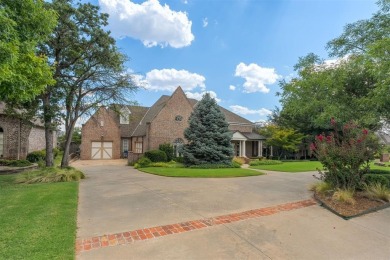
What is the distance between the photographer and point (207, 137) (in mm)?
19047

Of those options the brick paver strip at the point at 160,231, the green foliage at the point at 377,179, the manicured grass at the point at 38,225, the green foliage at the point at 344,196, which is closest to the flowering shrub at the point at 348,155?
the green foliage at the point at 344,196

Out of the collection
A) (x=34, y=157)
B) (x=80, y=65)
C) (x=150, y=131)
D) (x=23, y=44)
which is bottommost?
(x=34, y=157)

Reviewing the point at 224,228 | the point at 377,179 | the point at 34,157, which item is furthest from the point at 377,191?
the point at 34,157

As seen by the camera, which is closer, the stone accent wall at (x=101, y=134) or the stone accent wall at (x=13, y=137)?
the stone accent wall at (x=13, y=137)

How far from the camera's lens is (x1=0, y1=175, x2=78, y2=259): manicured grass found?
3714mm

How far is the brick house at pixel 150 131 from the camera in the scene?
23625 millimetres

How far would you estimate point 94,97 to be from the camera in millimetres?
14711

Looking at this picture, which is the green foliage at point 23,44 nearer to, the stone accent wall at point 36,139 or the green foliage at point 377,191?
the green foliage at point 377,191

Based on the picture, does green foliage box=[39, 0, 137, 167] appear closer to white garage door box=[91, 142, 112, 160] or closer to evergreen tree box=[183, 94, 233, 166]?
evergreen tree box=[183, 94, 233, 166]

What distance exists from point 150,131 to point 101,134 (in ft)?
27.2

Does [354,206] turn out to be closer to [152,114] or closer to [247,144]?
[152,114]

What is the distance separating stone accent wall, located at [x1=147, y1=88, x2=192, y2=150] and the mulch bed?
57.7 feet

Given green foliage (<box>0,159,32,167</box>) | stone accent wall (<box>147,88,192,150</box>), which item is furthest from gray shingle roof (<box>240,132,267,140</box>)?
green foliage (<box>0,159,32,167</box>)

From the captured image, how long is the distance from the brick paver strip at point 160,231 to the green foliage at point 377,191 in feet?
10.1
